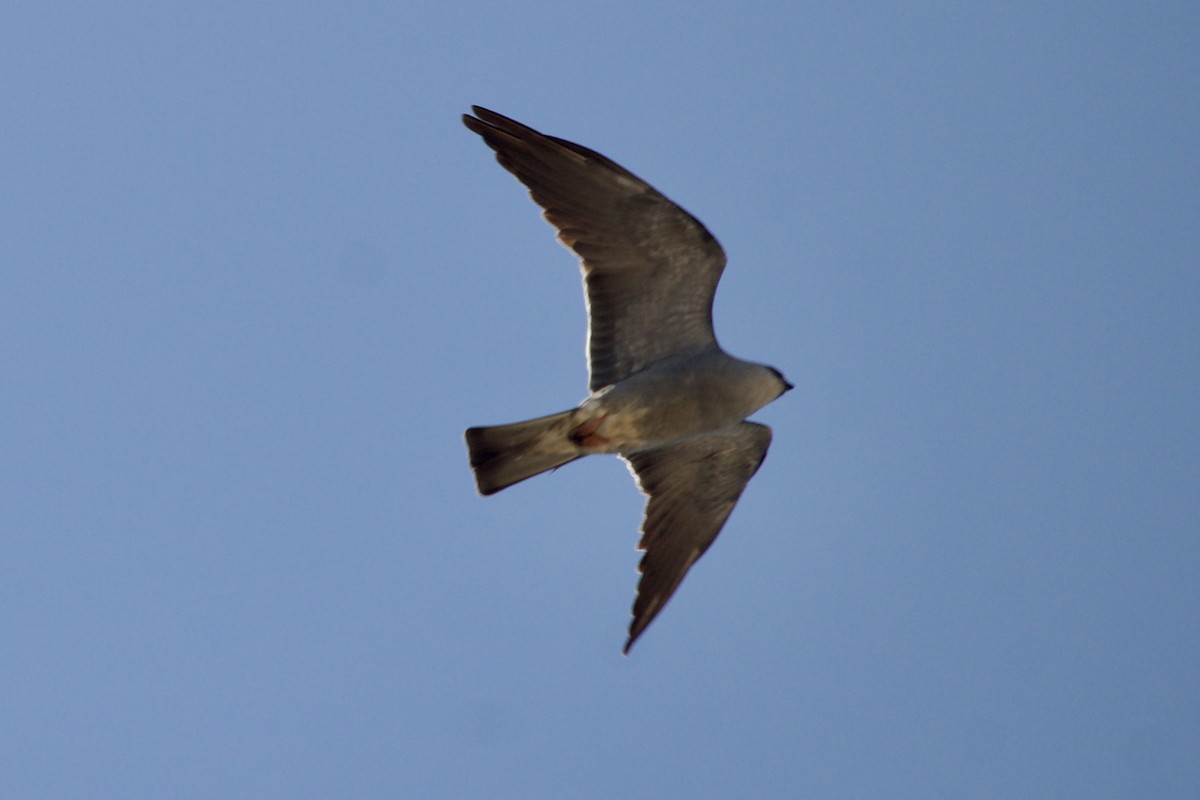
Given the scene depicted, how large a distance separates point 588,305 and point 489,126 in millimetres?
1731

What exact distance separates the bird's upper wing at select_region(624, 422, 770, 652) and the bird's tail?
1061 mm

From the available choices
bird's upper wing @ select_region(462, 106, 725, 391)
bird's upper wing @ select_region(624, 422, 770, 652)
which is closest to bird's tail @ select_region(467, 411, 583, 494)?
bird's upper wing @ select_region(462, 106, 725, 391)

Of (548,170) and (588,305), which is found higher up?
(548,170)

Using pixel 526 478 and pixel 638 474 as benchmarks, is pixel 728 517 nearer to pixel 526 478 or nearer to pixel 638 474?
pixel 638 474

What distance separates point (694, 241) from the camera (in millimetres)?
11617

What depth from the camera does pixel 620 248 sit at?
11695 millimetres

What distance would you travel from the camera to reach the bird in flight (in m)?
11.4

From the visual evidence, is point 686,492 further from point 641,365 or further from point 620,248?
point 620,248

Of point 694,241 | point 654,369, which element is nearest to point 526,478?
point 654,369

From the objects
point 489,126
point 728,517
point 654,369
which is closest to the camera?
point 489,126

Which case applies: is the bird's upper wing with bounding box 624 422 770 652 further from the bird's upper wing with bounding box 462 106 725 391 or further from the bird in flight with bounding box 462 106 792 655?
the bird's upper wing with bounding box 462 106 725 391

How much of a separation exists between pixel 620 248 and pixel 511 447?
1796 millimetres

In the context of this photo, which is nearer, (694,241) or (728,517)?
(694,241)

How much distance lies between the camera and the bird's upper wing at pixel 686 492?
12453 mm
